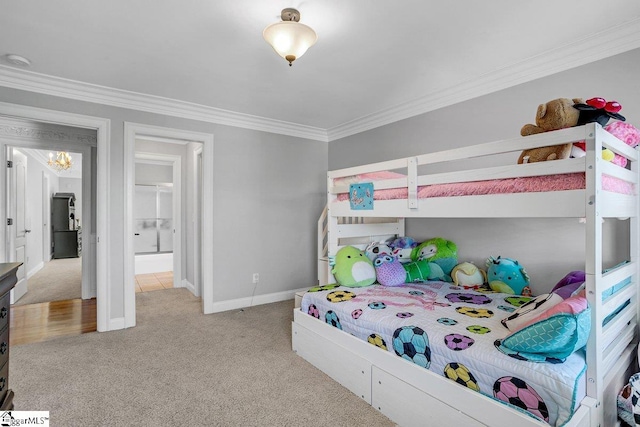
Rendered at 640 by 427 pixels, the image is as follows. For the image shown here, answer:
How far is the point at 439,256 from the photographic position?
304cm

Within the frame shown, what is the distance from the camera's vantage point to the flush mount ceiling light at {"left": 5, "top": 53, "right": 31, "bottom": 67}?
8.04 feet

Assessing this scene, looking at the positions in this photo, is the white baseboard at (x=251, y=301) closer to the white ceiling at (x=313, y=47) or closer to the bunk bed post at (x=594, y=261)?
the white ceiling at (x=313, y=47)

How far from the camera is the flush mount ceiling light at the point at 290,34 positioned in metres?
1.80

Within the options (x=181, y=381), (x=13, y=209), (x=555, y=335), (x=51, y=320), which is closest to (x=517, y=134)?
(x=555, y=335)

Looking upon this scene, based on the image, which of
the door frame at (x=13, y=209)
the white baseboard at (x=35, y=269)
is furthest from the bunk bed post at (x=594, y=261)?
the white baseboard at (x=35, y=269)

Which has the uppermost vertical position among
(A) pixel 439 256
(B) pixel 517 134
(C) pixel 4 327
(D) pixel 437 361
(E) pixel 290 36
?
(E) pixel 290 36

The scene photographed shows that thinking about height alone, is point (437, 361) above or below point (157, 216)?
below

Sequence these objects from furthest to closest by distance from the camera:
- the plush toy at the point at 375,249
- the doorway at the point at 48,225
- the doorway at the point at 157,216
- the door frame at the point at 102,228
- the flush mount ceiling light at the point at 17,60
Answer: the doorway at the point at 157,216
the doorway at the point at 48,225
the door frame at the point at 102,228
the plush toy at the point at 375,249
the flush mount ceiling light at the point at 17,60

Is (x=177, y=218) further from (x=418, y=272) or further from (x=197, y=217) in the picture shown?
(x=418, y=272)

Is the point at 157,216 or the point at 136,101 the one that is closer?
the point at 136,101

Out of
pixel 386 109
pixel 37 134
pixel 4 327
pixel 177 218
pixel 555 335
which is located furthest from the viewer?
pixel 177 218

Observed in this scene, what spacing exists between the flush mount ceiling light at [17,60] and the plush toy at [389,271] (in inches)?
127

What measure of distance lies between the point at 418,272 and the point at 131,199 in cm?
292

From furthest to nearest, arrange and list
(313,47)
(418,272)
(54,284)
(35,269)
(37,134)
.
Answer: (35,269) → (54,284) → (37,134) → (418,272) → (313,47)
